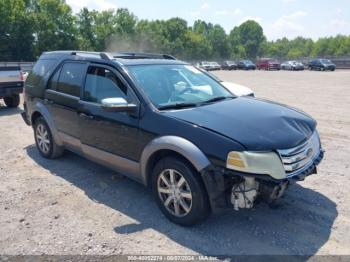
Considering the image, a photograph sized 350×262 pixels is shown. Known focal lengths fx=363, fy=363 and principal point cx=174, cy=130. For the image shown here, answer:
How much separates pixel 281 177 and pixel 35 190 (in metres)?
3.38

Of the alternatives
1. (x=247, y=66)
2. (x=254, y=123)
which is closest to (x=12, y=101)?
(x=254, y=123)

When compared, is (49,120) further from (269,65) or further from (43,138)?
(269,65)

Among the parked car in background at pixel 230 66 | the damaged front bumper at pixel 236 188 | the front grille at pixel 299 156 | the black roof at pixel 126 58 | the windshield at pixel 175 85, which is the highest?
the black roof at pixel 126 58

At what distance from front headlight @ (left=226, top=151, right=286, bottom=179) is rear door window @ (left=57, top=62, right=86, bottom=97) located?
2.72 metres

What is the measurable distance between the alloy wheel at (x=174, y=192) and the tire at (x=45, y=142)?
8.66 ft

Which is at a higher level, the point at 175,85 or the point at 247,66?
the point at 175,85

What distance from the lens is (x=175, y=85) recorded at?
4.71m

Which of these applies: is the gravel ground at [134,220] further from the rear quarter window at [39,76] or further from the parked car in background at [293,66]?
the parked car in background at [293,66]

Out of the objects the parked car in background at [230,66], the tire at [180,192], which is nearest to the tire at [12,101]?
the tire at [180,192]

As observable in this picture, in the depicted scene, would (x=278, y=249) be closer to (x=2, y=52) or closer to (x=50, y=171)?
(x=50, y=171)

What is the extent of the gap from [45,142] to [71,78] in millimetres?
1472

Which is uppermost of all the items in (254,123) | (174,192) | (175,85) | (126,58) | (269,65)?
(126,58)

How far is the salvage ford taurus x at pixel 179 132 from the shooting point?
3529mm

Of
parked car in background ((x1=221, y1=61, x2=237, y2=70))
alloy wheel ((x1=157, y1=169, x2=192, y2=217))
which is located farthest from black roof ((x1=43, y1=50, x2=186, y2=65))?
parked car in background ((x1=221, y1=61, x2=237, y2=70))
